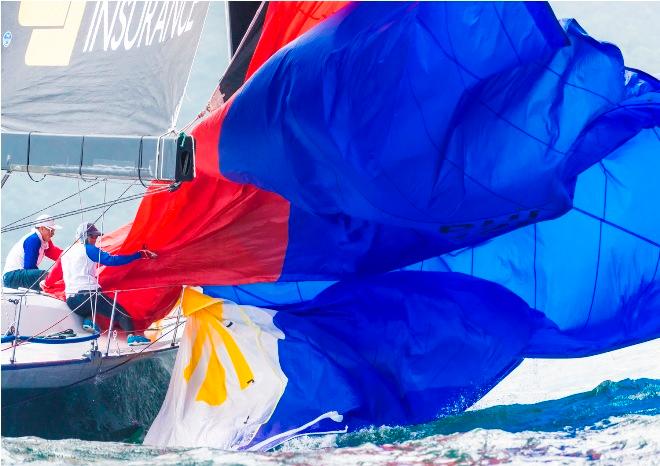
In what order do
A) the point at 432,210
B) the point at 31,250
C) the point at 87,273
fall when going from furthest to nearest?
the point at 31,250
the point at 87,273
the point at 432,210

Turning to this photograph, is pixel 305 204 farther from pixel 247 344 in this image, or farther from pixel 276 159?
pixel 247 344

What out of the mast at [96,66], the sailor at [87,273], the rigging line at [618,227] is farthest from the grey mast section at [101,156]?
the rigging line at [618,227]

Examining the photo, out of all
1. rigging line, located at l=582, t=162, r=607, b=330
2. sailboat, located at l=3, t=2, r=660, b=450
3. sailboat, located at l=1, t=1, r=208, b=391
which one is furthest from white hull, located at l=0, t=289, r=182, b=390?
rigging line, located at l=582, t=162, r=607, b=330

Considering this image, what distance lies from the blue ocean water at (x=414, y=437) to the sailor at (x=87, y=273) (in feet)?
1.83

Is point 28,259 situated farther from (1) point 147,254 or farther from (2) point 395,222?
(2) point 395,222

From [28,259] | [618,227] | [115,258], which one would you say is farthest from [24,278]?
[618,227]

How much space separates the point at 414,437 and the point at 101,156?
2.00 metres

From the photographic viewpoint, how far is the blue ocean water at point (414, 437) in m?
4.39

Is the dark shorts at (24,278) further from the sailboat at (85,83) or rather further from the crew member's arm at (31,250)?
the sailboat at (85,83)

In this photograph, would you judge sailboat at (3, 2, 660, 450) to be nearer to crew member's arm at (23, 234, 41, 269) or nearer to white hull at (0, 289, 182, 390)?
white hull at (0, 289, 182, 390)

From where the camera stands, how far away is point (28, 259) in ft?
22.8

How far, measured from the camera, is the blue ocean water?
173 inches

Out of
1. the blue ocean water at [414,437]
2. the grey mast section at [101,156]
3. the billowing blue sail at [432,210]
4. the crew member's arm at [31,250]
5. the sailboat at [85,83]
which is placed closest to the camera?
the grey mast section at [101,156]

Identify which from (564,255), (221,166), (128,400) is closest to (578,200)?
(564,255)
